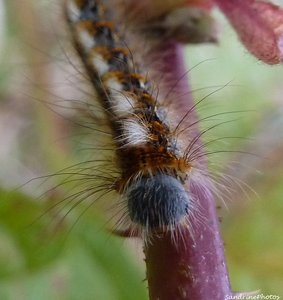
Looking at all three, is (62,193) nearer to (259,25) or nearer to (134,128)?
(134,128)

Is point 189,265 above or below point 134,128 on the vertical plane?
below

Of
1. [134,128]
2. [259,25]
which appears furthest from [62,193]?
[259,25]

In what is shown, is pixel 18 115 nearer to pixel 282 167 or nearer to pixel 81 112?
pixel 81 112


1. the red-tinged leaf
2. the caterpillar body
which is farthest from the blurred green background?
the red-tinged leaf

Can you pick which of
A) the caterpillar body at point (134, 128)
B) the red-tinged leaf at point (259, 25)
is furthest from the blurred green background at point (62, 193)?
the red-tinged leaf at point (259, 25)

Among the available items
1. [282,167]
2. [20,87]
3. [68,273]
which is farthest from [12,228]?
[282,167]

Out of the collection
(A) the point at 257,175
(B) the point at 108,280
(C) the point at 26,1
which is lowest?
(B) the point at 108,280

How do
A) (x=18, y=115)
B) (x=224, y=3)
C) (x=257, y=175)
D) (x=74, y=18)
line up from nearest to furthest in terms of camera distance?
1. (x=224, y=3)
2. (x=74, y=18)
3. (x=257, y=175)
4. (x=18, y=115)
